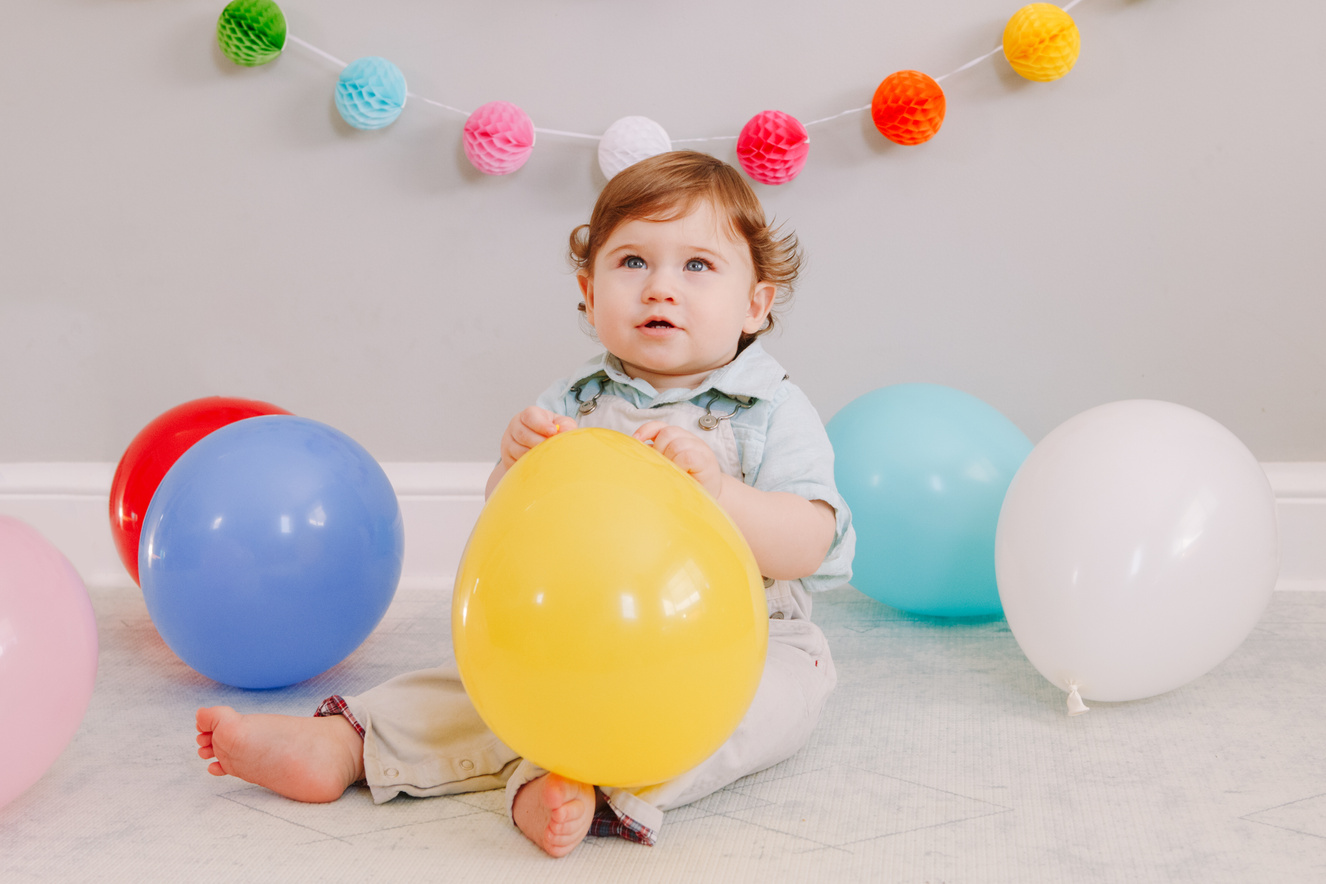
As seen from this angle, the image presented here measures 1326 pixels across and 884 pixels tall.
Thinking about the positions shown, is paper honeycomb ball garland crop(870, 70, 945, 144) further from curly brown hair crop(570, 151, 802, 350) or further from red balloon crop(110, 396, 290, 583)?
red balloon crop(110, 396, 290, 583)

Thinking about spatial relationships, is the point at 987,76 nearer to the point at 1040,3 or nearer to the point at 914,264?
the point at 1040,3

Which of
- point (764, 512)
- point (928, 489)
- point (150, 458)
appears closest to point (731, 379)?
point (764, 512)

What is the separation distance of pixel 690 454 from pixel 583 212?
2.66ft

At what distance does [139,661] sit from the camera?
132cm

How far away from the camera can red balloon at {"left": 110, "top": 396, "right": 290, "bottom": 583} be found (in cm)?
136

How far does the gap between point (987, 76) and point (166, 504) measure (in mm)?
1237

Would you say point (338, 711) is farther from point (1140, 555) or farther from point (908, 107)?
point (908, 107)

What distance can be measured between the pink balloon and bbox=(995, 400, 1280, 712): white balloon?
92cm

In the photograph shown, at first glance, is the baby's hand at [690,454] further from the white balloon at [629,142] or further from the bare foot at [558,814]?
the white balloon at [629,142]

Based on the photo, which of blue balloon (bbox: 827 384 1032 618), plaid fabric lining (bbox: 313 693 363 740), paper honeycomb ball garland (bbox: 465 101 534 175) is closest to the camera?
plaid fabric lining (bbox: 313 693 363 740)

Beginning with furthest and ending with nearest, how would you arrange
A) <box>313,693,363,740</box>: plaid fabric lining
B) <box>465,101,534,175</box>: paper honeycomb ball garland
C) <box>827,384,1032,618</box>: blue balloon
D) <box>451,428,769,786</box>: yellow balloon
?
<box>465,101,534,175</box>: paper honeycomb ball garland < <box>827,384,1032,618</box>: blue balloon < <box>313,693,363,740</box>: plaid fabric lining < <box>451,428,769,786</box>: yellow balloon

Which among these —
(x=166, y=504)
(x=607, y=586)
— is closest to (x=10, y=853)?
(x=166, y=504)

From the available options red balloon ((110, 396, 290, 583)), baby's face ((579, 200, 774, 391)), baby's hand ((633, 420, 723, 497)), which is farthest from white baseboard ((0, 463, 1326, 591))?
baby's hand ((633, 420, 723, 497))

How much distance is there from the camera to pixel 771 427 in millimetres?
1105
